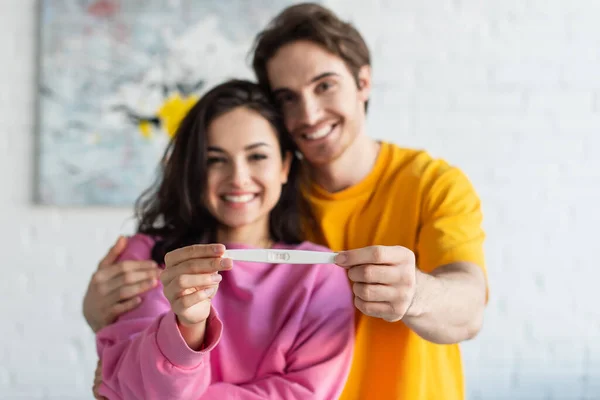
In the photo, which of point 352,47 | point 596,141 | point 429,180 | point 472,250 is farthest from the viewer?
point 596,141

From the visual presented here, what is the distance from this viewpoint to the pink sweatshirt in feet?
3.02

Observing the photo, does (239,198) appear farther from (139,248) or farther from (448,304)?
(448,304)

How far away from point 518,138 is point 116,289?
1.34 m

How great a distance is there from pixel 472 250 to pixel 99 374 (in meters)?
0.72

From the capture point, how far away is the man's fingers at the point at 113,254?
1201 mm

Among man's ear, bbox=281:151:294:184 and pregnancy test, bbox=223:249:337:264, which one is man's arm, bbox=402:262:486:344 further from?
man's ear, bbox=281:151:294:184

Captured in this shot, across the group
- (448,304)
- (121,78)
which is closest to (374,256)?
(448,304)

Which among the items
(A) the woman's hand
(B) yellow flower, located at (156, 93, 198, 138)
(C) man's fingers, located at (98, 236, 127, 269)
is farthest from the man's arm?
(B) yellow flower, located at (156, 93, 198, 138)

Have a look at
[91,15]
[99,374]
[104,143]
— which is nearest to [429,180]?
[99,374]

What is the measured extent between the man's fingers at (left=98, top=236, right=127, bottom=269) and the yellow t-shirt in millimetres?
386

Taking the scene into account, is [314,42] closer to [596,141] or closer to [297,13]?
[297,13]

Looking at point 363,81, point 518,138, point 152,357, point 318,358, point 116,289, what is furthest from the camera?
point 518,138

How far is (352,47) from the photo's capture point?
4.24 feet

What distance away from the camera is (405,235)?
1.17 meters
